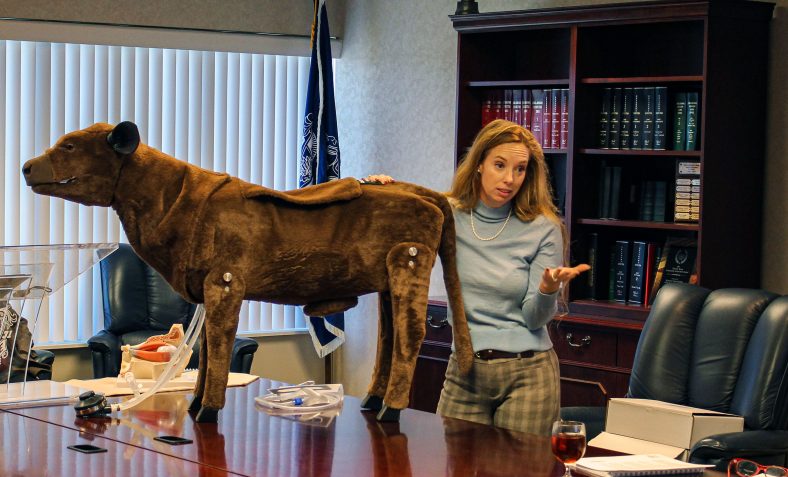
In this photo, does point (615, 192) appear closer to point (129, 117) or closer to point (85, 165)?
point (129, 117)

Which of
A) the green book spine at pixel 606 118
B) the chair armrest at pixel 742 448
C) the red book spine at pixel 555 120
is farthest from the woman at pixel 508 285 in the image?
the red book spine at pixel 555 120

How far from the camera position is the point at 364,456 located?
229cm

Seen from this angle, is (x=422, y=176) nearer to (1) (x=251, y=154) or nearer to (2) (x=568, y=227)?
(1) (x=251, y=154)

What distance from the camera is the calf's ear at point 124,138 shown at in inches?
97.6

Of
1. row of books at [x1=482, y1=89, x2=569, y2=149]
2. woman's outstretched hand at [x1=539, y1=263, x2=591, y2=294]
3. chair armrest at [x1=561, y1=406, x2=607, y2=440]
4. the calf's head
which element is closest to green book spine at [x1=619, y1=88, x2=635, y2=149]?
row of books at [x1=482, y1=89, x2=569, y2=149]

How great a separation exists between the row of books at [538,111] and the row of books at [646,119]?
0.18m

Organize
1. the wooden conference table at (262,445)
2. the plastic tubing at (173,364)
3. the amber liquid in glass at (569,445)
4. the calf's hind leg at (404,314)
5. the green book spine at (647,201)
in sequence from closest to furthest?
1. the amber liquid in glass at (569,445)
2. the wooden conference table at (262,445)
3. the calf's hind leg at (404,314)
4. the plastic tubing at (173,364)
5. the green book spine at (647,201)

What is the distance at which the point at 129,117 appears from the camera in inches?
219

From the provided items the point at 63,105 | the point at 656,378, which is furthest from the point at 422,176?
the point at 656,378

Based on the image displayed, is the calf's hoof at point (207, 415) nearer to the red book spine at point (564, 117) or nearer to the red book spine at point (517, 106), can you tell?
the red book spine at point (564, 117)

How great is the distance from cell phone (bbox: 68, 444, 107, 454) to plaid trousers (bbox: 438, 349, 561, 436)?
93cm

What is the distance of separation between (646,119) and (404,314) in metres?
2.26

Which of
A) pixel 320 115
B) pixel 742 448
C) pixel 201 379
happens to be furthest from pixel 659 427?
pixel 320 115

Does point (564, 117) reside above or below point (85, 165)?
above
